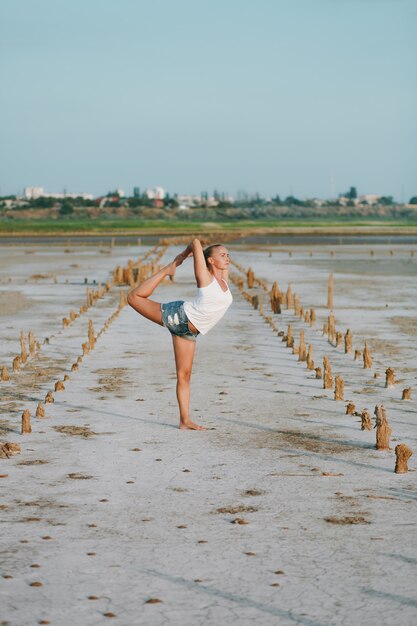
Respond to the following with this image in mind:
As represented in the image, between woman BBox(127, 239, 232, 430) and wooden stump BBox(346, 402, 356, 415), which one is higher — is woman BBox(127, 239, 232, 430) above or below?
above

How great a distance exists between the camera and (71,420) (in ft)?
35.7

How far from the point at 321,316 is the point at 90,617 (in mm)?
18108

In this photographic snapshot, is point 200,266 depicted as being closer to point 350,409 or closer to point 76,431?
point 76,431

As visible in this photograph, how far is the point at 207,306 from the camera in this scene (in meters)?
9.49

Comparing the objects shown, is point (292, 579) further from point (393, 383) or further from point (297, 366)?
point (297, 366)

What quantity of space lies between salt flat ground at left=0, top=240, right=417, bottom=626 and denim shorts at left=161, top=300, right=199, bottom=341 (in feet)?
3.61

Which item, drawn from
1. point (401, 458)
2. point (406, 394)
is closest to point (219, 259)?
point (401, 458)

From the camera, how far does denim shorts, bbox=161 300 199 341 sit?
9570mm

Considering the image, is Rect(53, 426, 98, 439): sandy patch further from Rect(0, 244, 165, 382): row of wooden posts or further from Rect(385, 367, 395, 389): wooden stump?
Rect(385, 367, 395, 389): wooden stump

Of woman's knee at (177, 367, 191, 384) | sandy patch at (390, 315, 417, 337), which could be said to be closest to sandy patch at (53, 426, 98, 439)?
woman's knee at (177, 367, 191, 384)

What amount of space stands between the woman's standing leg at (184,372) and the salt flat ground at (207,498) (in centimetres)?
26

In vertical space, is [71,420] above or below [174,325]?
below

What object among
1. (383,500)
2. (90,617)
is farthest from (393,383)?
(90,617)

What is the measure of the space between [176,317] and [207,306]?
1.08 feet
